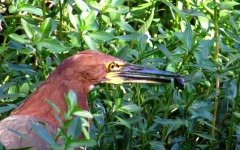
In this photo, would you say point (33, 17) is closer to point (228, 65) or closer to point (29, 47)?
point (29, 47)

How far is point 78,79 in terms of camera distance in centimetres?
464

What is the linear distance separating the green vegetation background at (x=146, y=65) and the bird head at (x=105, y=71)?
0.08m

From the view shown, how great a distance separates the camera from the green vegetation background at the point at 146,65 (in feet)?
15.4

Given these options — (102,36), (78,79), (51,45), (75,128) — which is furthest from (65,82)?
(75,128)

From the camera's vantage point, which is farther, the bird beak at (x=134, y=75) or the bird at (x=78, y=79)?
the bird beak at (x=134, y=75)

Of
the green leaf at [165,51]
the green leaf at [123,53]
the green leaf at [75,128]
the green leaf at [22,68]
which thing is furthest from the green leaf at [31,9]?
the green leaf at [75,128]

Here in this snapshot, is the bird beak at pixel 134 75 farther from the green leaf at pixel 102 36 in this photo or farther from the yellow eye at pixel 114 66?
the green leaf at pixel 102 36

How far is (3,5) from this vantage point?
223 inches

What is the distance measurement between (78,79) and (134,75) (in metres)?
0.31

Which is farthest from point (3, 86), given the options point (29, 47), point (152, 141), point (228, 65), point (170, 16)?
point (170, 16)

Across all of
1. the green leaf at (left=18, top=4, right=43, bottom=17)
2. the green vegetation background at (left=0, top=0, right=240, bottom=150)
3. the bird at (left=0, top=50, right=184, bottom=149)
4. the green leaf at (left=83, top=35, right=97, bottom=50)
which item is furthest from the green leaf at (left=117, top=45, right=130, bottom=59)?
the green leaf at (left=18, top=4, right=43, bottom=17)

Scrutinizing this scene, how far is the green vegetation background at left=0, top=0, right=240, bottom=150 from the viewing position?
4688 mm

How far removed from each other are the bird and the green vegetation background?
0.09 metres

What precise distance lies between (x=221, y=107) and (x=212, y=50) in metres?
0.34
